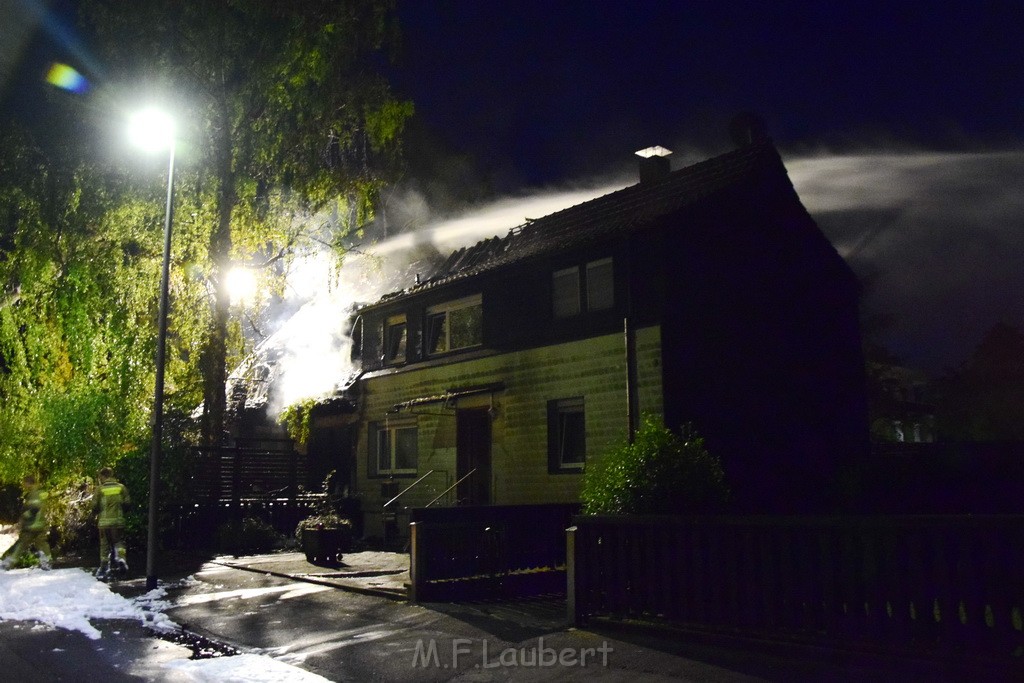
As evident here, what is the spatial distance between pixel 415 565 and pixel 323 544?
525 cm

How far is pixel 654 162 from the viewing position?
21219 mm

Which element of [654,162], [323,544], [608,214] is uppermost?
[654,162]

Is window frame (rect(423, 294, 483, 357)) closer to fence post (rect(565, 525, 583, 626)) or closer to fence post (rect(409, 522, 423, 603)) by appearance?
fence post (rect(409, 522, 423, 603))

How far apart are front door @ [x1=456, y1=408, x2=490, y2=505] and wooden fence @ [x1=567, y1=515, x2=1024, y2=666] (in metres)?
10.3

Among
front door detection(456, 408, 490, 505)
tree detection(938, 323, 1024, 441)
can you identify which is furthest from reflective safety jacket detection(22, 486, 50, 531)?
tree detection(938, 323, 1024, 441)

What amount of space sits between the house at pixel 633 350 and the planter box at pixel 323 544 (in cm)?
403

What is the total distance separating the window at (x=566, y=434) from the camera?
1705cm

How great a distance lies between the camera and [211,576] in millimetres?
14234

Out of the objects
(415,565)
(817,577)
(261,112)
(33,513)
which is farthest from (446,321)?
(817,577)

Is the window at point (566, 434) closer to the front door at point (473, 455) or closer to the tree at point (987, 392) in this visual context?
the front door at point (473, 455)

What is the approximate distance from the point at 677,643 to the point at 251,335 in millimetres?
28968

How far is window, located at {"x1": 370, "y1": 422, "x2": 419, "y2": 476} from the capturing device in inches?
846

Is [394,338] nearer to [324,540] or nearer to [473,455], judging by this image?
[473,455]

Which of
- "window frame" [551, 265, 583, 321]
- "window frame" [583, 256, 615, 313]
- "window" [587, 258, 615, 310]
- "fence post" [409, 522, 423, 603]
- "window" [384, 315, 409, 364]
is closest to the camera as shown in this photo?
"fence post" [409, 522, 423, 603]
